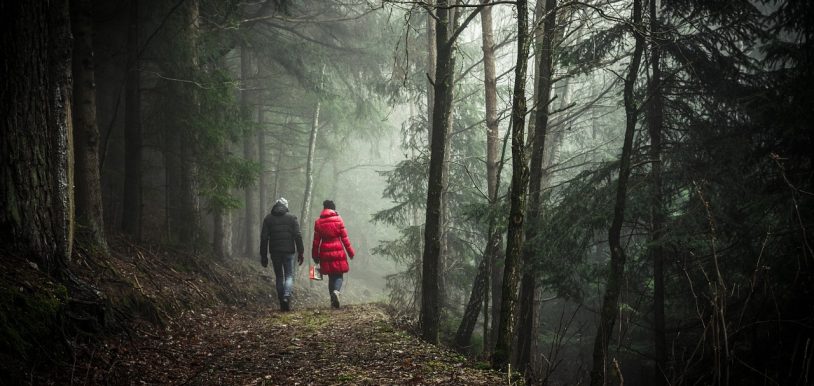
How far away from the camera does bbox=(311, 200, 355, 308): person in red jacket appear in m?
10.5

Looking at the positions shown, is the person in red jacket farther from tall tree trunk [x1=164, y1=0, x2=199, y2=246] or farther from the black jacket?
tall tree trunk [x1=164, y1=0, x2=199, y2=246]

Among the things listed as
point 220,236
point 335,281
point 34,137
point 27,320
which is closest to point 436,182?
point 335,281

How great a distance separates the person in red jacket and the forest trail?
2.35 m

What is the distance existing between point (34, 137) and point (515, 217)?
5.16 meters

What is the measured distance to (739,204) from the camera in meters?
7.83

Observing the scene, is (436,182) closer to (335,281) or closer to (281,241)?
(335,281)

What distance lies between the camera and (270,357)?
19.4 ft

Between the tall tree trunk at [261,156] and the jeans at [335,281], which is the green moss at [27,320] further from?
the tall tree trunk at [261,156]

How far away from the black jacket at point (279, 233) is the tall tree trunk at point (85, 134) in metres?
3.28

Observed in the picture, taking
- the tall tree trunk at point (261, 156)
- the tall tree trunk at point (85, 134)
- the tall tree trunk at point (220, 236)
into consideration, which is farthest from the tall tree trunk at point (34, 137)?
the tall tree trunk at point (261, 156)

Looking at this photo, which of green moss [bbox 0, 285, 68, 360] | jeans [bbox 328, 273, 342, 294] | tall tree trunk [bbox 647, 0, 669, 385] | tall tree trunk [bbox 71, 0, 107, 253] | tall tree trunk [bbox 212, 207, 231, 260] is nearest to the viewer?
green moss [bbox 0, 285, 68, 360]

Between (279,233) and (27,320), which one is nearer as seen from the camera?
(27,320)

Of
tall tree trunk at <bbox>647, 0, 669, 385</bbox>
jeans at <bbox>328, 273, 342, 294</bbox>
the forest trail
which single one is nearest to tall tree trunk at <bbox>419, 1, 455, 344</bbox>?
the forest trail

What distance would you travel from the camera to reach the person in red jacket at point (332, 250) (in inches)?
413
